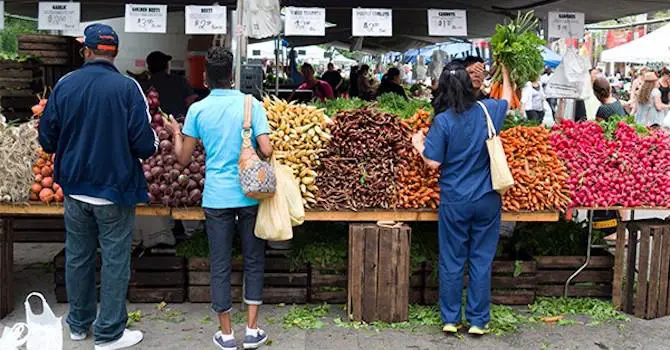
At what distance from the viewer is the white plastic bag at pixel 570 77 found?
7539 millimetres

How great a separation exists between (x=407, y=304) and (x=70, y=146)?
2.69 metres

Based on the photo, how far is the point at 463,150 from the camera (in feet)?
16.9

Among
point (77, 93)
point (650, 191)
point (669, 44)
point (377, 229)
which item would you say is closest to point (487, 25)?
point (669, 44)

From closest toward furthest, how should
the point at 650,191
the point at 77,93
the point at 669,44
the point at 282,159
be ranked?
the point at 77,93
the point at 282,159
the point at 650,191
the point at 669,44

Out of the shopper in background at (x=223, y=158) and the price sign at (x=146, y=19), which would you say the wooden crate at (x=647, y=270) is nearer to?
the shopper in background at (x=223, y=158)

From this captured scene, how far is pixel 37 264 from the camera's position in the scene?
23.3 feet

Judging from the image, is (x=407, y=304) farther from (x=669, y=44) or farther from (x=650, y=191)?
(x=669, y=44)

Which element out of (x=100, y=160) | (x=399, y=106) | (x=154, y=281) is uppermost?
(x=399, y=106)

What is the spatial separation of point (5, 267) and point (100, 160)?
1633 mm

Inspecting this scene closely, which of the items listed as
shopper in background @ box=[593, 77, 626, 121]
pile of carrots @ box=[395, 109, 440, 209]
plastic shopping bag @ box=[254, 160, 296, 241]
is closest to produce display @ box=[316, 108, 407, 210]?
pile of carrots @ box=[395, 109, 440, 209]

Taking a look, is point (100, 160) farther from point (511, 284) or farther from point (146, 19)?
point (511, 284)

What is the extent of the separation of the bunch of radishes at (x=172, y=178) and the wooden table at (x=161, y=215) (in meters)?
0.09

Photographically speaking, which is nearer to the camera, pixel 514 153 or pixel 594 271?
pixel 514 153

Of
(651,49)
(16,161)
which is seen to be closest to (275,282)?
(16,161)
